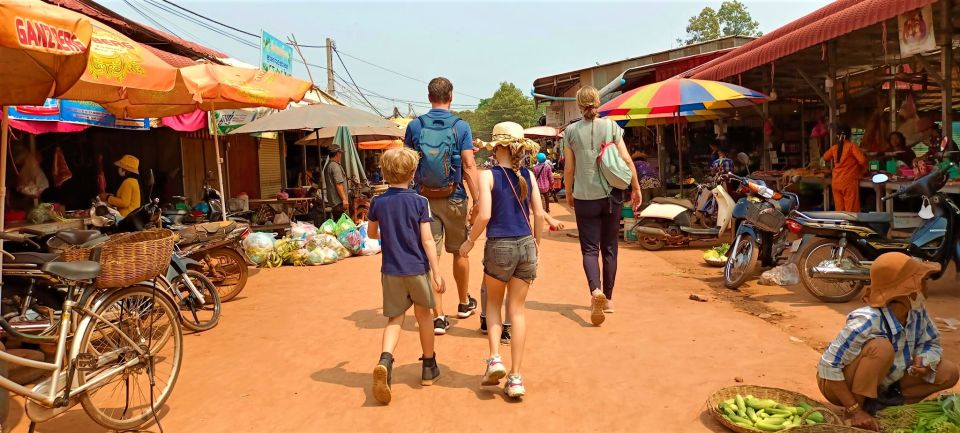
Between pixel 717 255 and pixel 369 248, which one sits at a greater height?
pixel 369 248

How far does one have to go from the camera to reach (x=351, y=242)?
10.8m

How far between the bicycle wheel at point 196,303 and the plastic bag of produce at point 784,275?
5388mm

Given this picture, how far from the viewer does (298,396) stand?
4.43 metres

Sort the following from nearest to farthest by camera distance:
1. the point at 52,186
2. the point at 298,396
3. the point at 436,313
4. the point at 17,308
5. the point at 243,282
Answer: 1. the point at 298,396
2. the point at 17,308
3. the point at 436,313
4. the point at 243,282
5. the point at 52,186

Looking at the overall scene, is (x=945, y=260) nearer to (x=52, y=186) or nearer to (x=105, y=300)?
(x=105, y=300)

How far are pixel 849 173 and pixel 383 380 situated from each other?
8100 mm

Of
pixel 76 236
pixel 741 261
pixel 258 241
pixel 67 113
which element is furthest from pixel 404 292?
pixel 67 113

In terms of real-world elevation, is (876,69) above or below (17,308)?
above

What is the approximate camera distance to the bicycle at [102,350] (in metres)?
3.41

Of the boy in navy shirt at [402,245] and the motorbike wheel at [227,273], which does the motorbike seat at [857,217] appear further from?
the motorbike wheel at [227,273]

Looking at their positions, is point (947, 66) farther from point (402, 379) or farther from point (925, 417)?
point (402, 379)

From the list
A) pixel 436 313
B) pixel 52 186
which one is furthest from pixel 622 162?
pixel 52 186

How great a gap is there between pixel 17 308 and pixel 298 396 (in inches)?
85.9

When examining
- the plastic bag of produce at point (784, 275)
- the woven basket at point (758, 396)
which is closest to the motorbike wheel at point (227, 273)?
the woven basket at point (758, 396)
